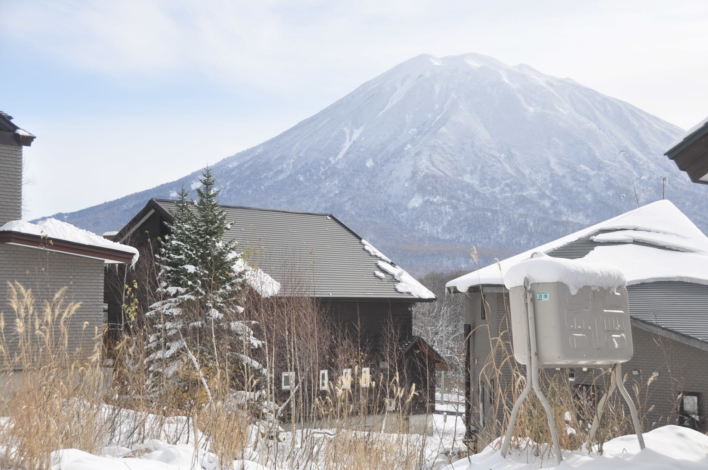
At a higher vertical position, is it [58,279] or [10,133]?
[10,133]

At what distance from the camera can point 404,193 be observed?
164 metres

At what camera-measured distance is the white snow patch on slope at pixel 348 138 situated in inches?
6673

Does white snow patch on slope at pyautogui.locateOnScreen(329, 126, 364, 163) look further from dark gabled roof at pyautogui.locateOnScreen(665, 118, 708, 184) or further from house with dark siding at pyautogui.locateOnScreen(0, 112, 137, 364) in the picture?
dark gabled roof at pyautogui.locateOnScreen(665, 118, 708, 184)

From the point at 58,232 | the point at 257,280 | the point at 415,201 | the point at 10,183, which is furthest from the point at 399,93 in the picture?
the point at 58,232

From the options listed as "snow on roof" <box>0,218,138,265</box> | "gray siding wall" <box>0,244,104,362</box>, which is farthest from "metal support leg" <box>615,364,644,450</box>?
"snow on roof" <box>0,218,138,265</box>

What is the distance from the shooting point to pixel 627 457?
4.79 metres

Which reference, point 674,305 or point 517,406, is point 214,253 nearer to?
point 674,305

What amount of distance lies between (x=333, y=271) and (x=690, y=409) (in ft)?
41.6

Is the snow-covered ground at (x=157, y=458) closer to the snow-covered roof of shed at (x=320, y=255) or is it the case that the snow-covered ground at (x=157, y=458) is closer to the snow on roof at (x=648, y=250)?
the snow on roof at (x=648, y=250)

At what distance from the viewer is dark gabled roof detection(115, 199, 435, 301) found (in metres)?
22.5

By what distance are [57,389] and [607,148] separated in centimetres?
18689

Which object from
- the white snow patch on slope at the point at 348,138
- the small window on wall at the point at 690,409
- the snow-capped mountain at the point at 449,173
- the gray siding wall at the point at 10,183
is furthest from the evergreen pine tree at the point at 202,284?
the white snow patch on slope at the point at 348,138

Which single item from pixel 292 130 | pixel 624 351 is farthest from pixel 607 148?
pixel 624 351

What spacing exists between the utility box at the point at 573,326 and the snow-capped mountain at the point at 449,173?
135 meters
